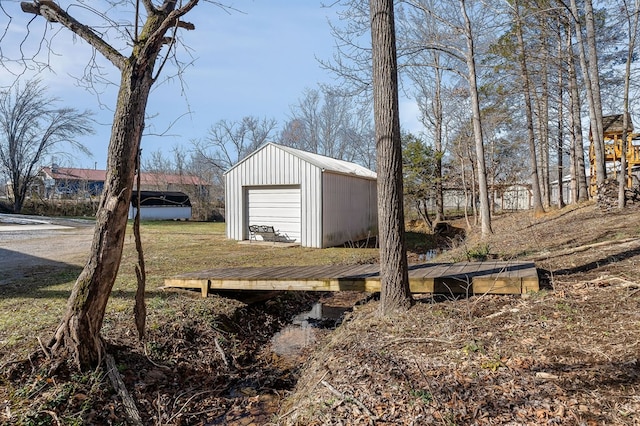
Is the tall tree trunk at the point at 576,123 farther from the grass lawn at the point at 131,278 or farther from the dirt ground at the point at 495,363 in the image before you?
the dirt ground at the point at 495,363

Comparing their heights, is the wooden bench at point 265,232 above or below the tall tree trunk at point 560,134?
below

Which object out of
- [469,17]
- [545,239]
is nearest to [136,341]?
[545,239]

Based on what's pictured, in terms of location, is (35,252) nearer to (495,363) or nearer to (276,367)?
Result: (276,367)

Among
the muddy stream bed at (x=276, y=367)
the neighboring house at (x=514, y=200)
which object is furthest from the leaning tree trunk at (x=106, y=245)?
the neighboring house at (x=514, y=200)

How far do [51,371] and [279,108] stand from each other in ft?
105

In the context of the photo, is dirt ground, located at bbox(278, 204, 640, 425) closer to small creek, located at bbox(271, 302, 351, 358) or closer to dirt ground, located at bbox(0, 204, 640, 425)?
dirt ground, located at bbox(0, 204, 640, 425)

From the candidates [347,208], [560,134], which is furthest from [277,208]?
[560,134]

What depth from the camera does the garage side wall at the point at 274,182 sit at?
12.6 metres

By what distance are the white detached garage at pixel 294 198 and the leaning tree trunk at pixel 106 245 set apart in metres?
9.18

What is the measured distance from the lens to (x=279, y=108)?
3341 centimetres

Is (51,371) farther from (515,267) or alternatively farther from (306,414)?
(515,267)

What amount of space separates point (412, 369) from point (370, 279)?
7.34ft

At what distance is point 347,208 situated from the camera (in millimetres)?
14148

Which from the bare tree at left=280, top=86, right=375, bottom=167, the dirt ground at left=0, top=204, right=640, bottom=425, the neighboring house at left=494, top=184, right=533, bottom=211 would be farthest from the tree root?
the bare tree at left=280, top=86, right=375, bottom=167
